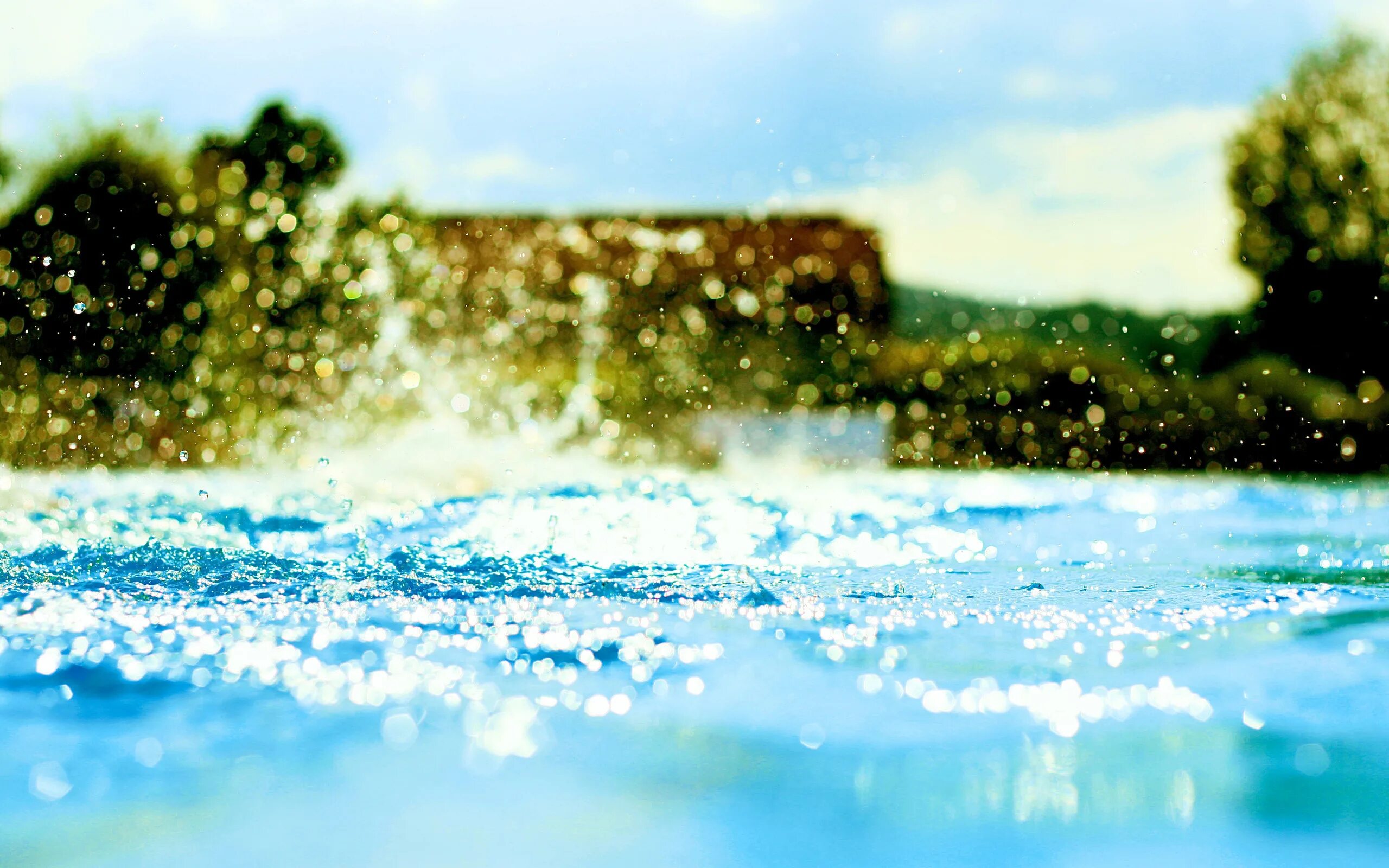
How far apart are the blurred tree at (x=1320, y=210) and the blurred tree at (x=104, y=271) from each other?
12793mm

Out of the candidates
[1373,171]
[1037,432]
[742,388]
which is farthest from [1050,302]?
[1373,171]

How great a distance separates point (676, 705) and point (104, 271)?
45.0 feet

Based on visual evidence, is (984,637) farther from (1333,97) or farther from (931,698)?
(1333,97)

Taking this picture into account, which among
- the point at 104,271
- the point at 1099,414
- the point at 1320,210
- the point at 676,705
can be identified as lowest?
the point at 676,705

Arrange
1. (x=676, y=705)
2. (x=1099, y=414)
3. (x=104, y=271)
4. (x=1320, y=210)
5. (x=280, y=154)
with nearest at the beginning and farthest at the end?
(x=676, y=705) < (x=1099, y=414) < (x=104, y=271) < (x=280, y=154) < (x=1320, y=210)

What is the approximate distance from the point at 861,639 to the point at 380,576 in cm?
149

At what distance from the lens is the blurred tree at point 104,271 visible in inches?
494

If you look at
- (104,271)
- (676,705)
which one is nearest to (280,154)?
(104,271)

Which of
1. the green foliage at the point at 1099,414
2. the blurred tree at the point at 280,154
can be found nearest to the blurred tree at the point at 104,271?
the blurred tree at the point at 280,154

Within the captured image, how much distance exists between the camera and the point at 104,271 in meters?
13.5

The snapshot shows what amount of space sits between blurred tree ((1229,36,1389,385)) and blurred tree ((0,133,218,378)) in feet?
42.0

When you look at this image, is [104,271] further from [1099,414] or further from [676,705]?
[676,705]

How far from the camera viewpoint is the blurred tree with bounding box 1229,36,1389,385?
14.7m

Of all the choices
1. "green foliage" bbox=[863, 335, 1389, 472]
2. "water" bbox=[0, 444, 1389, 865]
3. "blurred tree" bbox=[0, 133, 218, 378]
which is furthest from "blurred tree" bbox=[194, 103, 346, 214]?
"water" bbox=[0, 444, 1389, 865]
